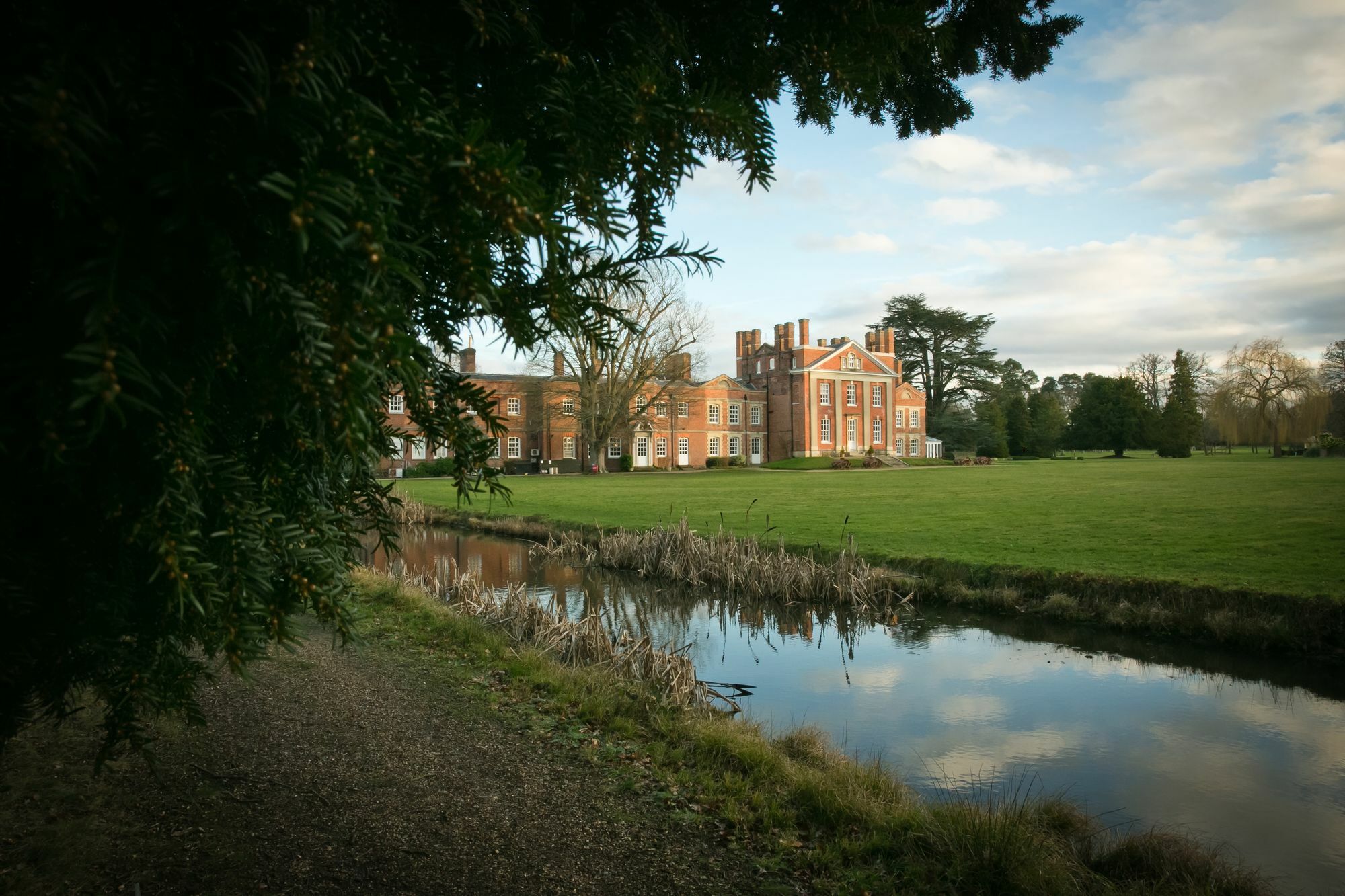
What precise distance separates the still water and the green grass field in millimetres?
2608

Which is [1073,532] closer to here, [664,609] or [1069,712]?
[664,609]

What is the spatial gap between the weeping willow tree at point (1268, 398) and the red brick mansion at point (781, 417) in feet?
82.5

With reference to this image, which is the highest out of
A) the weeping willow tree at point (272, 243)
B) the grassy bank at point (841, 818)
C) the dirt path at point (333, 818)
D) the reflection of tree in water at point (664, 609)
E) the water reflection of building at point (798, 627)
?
the weeping willow tree at point (272, 243)

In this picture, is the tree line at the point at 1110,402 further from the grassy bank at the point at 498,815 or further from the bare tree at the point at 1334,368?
the grassy bank at the point at 498,815

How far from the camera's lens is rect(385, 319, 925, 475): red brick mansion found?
203 feet

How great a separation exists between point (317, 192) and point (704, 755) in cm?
543

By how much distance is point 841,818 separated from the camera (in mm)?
4887

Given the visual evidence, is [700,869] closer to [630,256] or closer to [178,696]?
[178,696]

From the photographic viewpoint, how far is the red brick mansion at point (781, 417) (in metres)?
61.8

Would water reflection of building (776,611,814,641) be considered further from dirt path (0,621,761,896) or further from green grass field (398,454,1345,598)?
dirt path (0,621,761,896)

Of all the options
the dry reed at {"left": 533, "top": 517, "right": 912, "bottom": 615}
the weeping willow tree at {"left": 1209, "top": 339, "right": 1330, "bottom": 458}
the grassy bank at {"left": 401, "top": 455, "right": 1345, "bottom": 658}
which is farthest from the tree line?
the dry reed at {"left": 533, "top": 517, "right": 912, "bottom": 615}

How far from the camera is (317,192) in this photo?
3.91 feet

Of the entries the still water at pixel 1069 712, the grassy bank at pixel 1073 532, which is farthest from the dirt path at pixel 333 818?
the grassy bank at pixel 1073 532

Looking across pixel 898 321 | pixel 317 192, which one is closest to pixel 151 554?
pixel 317 192
